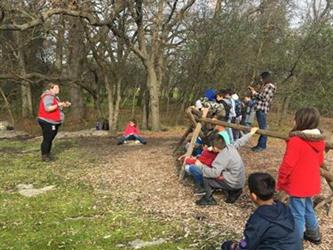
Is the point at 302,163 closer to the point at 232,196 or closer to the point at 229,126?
the point at 232,196

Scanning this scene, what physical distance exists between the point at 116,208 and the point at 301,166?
10.3 feet

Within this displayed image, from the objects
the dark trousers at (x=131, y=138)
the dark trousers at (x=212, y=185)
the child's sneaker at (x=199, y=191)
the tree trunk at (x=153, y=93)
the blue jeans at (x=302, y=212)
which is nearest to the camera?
the blue jeans at (x=302, y=212)

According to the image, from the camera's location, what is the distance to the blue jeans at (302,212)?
5.66 metres

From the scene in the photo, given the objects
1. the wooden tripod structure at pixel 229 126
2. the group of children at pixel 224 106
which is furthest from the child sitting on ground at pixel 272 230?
the group of children at pixel 224 106

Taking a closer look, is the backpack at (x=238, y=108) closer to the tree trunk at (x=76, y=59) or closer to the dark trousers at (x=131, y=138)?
the dark trousers at (x=131, y=138)

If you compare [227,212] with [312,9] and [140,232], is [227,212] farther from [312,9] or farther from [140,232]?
[312,9]

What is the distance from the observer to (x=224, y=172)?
7.15 metres

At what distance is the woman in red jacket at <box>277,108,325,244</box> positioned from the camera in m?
5.50

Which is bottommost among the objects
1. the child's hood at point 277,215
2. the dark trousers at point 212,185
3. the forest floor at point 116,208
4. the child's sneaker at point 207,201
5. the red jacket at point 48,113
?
the forest floor at point 116,208

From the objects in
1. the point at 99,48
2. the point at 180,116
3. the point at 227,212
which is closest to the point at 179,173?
the point at 227,212

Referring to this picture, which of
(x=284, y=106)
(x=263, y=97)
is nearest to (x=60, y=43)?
(x=284, y=106)

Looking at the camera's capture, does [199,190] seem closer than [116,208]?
No

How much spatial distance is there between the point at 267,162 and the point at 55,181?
4.14m

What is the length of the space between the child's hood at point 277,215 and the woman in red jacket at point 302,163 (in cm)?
130
